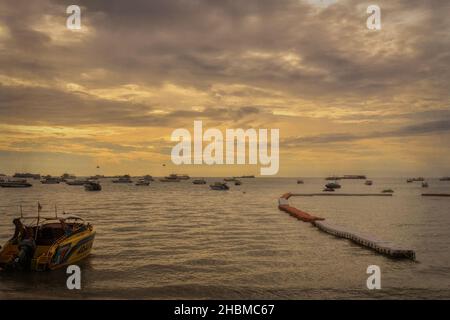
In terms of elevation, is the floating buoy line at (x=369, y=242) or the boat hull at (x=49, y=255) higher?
the boat hull at (x=49, y=255)

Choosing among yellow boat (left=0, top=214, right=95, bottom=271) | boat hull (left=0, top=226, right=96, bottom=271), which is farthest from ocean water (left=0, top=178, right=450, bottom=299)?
yellow boat (left=0, top=214, right=95, bottom=271)

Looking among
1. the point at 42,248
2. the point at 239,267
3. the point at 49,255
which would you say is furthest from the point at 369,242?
the point at 42,248

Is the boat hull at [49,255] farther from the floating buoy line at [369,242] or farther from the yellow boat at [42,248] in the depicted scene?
the floating buoy line at [369,242]

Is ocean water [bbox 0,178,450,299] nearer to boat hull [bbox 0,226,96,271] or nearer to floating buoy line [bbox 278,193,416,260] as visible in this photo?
boat hull [bbox 0,226,96,271]

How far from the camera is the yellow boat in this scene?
22.8m

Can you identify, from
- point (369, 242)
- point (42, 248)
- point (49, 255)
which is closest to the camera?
point (49, 255)

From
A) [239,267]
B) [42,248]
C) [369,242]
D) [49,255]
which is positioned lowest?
[239,267]

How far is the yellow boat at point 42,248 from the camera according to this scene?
74.7ft

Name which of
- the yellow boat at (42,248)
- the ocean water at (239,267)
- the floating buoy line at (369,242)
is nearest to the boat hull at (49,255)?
the yellow boat at (42,248)

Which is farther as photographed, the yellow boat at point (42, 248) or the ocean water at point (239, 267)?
the yellow boat at point (42, 248)

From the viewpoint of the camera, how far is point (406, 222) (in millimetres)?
51656

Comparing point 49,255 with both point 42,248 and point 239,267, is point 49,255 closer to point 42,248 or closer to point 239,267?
point 42,248

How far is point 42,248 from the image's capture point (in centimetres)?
2386

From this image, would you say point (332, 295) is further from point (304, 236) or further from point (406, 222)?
point (406, 222)
